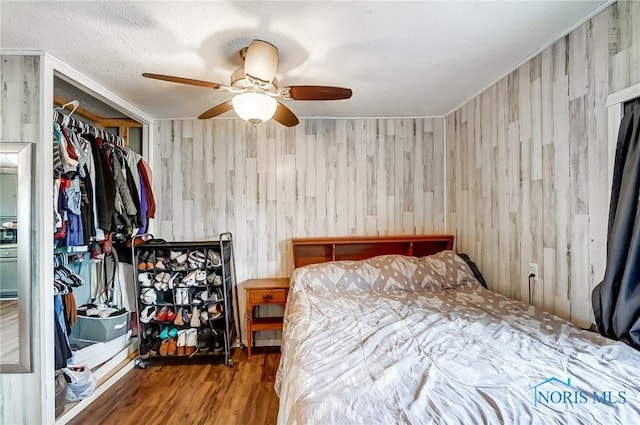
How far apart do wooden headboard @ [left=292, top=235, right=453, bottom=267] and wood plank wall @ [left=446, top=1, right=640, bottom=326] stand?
0.49 meters

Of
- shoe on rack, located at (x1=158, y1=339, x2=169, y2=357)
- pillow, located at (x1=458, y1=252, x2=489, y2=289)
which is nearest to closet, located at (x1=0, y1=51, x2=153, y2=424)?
shoe on rack, located at (x1=158, y1=339, x2=169, y2=357)

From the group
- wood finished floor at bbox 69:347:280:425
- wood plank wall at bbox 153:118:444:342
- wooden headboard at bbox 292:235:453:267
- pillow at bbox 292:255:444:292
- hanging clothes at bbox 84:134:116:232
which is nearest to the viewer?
wood finished floor at bbox 69:347:280:425

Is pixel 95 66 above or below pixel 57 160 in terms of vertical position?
above

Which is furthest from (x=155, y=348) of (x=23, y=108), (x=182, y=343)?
(x=23, y=108)

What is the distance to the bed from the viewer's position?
0.89 meters

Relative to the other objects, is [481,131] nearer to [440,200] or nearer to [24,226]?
[440,200]

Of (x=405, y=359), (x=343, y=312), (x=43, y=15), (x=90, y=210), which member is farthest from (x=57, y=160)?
(x=405, y=359)

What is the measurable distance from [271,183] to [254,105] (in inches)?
55.5

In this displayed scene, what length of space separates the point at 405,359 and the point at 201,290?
216cm

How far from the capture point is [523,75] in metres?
1.99

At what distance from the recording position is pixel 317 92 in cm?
170

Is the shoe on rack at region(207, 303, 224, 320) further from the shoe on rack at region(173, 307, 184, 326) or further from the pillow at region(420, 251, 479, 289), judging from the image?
the pillow at region(420, 251, 479, 289)

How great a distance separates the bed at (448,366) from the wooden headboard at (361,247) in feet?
2.77

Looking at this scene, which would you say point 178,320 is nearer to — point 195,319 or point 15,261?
point 195,319
